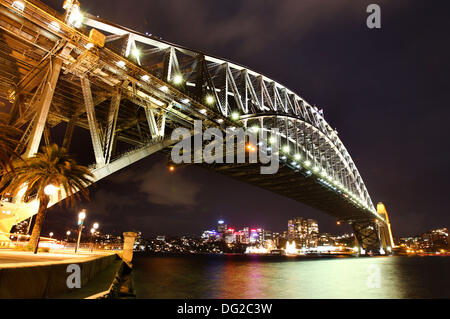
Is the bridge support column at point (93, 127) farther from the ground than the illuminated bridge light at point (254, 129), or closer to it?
closer to it

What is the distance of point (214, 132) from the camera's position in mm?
29391

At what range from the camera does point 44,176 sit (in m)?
14.6

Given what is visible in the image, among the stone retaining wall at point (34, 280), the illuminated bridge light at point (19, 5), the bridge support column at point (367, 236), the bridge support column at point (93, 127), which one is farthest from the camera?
the bridge support column at point (367, 236)

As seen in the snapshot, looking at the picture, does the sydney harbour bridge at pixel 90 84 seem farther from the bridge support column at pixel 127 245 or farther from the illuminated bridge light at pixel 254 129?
the bridge support column at pixel 127 245

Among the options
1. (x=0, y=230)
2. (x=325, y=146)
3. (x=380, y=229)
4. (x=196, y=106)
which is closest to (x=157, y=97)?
(x=196, y=106)

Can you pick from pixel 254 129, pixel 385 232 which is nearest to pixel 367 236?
pixel 385 232

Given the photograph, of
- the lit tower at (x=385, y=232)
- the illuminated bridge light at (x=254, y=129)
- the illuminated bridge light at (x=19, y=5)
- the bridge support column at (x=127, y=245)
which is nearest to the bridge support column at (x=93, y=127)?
the illuminated bridge light at (x=19, y=5)

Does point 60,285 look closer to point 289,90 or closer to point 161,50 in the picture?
point 161,50

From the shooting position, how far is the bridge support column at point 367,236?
99.7 metres

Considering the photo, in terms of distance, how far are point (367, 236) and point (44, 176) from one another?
116m

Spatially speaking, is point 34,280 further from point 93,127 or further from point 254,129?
point 254,129

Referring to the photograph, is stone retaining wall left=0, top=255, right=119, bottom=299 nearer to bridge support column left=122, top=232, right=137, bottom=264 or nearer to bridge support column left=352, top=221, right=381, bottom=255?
bridge support column left=122, top=232, right=137, bottom=264

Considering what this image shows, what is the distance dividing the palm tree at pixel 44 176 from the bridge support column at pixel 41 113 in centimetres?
68
